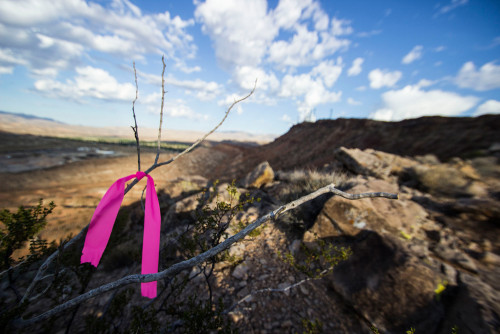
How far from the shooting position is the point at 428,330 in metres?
2.11

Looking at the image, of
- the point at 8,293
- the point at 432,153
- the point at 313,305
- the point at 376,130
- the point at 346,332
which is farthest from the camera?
the point at 376,130

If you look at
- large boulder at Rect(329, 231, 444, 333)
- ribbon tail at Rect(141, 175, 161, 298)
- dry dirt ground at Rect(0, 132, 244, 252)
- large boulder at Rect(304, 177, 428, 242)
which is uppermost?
ribbon tail at Rect(141, 175, 161, 298)

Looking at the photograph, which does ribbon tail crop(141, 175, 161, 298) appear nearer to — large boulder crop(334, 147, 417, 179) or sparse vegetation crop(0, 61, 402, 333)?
sparse vegetation crop(0, 61, 402, 333)

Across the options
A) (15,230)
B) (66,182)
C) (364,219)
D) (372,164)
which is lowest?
(66,182)

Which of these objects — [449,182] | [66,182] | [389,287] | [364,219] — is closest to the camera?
[389,287]

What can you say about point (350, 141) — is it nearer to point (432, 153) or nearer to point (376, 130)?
point (376, 130)

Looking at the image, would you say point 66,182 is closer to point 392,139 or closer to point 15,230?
point 15,230

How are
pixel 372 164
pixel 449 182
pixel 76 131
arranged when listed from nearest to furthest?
pixel 449 182 < pixel 372 164 < pixel 76 131

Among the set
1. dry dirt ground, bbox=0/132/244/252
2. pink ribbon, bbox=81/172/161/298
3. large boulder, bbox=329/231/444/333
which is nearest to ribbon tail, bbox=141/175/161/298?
pink ribbon, bbox=81/172/161/298

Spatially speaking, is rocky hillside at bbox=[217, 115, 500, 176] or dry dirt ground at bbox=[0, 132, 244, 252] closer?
dry dirt ground at bbox=[0, 132, 244, 252]

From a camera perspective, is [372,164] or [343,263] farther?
[372,164]

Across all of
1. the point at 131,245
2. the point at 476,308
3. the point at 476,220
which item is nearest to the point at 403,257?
the point at 476,308

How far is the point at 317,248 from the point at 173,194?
22.2 feet

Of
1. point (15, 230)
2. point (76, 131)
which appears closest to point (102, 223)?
point (15, 230)
